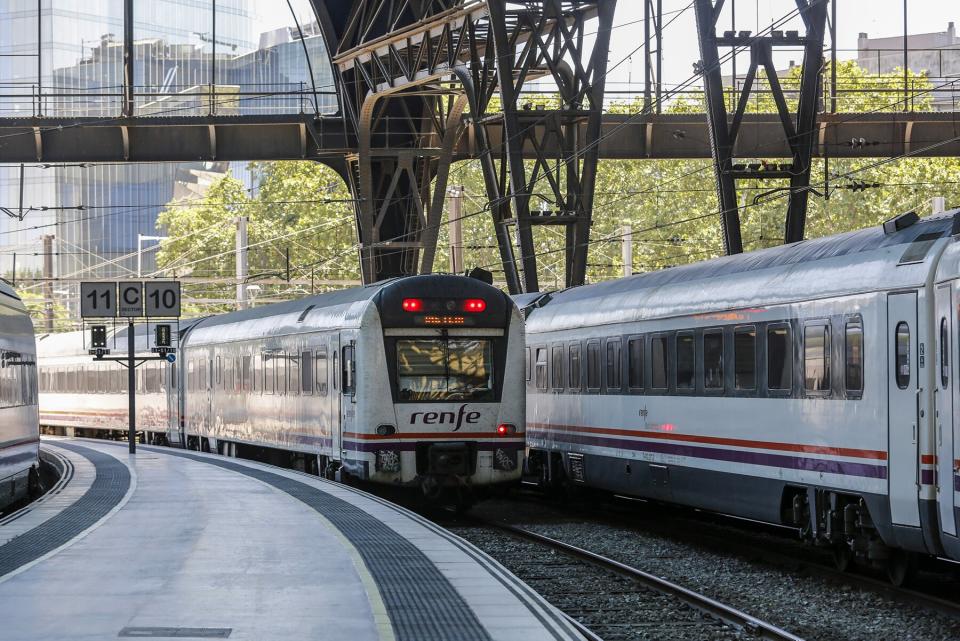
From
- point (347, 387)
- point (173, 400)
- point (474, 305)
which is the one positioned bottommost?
point (173, 400)

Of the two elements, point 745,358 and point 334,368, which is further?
point 334,368

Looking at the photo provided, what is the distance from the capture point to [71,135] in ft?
125

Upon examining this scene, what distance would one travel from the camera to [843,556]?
48.0ft

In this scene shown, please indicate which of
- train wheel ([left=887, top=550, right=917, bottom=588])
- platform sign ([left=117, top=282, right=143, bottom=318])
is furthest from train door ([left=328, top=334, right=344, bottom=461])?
platform sign ([left=117, top=282, right=143, bottom=318])

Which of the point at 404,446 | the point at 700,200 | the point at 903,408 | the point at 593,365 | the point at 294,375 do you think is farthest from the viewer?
the point at 700,200

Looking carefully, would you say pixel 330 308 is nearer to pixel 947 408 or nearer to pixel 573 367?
Result: pixel 573 367

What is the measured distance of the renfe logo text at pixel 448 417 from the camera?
2059 centimetres

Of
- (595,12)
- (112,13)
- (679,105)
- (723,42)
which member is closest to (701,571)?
(723,42)

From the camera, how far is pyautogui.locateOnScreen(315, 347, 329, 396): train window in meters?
23.1

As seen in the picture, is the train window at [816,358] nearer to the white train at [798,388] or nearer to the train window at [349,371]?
the white train at [798,388]

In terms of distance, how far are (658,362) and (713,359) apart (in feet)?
6.01

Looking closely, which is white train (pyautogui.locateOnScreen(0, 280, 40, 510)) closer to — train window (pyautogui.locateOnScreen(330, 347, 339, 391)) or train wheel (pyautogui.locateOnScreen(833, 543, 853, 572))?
train window (pyautogui.locateOnScreen(330, 347, 339, 391))

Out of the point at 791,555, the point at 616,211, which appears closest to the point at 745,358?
the point at 791,555

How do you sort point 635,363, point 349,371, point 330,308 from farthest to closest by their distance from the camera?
point 330,308 → point 349,371 → point 635,363
